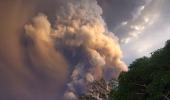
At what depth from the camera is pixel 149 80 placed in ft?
177

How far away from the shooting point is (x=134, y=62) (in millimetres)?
62062

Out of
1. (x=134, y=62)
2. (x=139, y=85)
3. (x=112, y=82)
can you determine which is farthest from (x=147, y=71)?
(x=112, y=82)

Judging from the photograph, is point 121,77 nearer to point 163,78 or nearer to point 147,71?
point 147,71

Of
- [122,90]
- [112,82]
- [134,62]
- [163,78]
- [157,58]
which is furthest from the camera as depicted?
[112,82]

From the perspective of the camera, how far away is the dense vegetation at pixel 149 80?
164 feet

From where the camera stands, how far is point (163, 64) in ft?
169

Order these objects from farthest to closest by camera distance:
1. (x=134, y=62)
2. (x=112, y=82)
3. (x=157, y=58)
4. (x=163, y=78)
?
(x=112, y=82)
(x=134, y=62)
(x=157, y=58)
(x=163, y=78)

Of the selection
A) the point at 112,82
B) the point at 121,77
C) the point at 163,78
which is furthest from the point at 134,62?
the point at 112,82

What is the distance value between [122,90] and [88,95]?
50765 mm

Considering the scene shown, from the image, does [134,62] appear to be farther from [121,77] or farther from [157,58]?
[157,58]

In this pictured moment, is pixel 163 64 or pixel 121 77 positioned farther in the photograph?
pixel 121 77

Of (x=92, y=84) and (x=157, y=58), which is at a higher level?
(x=92, y=84)

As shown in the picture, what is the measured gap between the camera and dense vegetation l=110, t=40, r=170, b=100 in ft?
164

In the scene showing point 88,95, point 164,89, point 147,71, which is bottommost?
point 164,89
